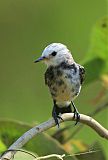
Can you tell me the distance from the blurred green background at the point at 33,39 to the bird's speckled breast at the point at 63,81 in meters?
1.63

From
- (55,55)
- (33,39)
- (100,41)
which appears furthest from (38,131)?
(33,39)

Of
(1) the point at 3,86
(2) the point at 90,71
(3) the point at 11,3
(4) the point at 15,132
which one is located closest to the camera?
(4) the point at 15,132

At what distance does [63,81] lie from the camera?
1694 millimetres

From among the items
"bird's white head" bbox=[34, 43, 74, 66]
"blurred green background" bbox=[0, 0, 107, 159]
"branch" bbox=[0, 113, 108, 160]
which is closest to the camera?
"branch" bbox=[0, 113, 108, 160]

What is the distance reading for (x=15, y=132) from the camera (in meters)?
1.55

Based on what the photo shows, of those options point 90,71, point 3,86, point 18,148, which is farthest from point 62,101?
point 3,86

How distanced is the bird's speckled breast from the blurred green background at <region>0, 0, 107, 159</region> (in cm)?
163

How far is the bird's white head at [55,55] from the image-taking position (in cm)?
160

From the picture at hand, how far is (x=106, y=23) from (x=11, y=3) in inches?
91.8

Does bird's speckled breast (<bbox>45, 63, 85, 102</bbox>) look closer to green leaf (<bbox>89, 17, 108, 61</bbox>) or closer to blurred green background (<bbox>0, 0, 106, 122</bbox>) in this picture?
green leaf (<bbox>89, 17, 108, 61</bbox>)

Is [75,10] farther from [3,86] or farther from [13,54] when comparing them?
[3,86]

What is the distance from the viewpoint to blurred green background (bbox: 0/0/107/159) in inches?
148

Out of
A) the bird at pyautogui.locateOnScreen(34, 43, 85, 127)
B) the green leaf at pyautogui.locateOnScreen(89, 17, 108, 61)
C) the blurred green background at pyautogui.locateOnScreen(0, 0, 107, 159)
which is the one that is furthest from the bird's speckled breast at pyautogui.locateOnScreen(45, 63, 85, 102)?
the blurred green background at pyautogui.locateOnScreen(0, 0, 107, 159)

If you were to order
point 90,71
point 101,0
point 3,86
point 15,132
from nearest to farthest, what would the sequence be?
point 15,132 < point 90,71 < point 3,86 < point 101,0
